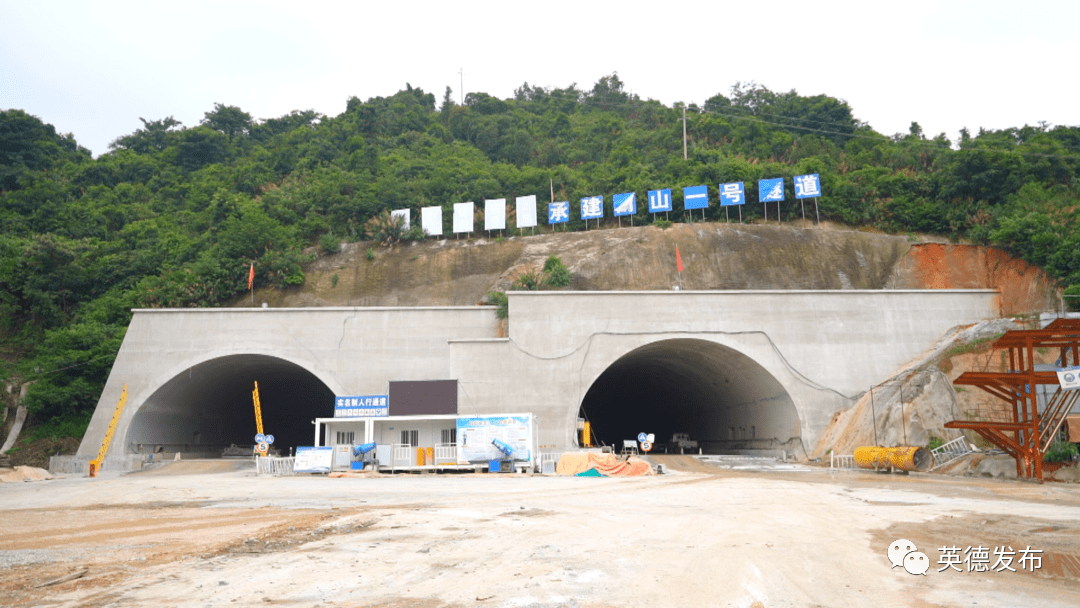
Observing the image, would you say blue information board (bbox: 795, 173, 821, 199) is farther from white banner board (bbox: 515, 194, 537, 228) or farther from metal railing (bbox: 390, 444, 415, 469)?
metal railing (bbox: 390, 444, 415, 469)

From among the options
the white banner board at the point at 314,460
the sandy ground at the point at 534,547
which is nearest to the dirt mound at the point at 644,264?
the white banner board at the point at 314,460

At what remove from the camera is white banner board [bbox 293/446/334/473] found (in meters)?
24.6

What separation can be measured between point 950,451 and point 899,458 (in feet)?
8.00

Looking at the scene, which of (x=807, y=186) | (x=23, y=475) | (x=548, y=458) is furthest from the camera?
(x=807, y=186)

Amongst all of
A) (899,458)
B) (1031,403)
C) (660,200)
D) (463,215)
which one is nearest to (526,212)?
(463,215)

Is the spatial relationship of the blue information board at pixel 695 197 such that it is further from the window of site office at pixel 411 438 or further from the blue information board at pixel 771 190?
the window of site office at pixel 411 438

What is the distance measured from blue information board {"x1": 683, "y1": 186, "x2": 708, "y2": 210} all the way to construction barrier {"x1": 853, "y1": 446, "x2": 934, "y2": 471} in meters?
20.5

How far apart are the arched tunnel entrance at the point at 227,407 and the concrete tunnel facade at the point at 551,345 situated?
0.54 feet

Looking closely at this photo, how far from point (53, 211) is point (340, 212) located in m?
20.1

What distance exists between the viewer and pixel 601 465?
76.8 feet

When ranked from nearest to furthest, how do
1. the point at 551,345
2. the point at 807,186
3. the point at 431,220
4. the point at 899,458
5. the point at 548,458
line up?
the point at 899,458 → the point at 548,458 → the point at 551,345 → the point at 807,186 → the point at 431,220

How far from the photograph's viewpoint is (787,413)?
29.4m

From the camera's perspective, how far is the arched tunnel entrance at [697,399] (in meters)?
30.2

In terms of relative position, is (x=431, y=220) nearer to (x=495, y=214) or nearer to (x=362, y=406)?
(x=495, y=214)
